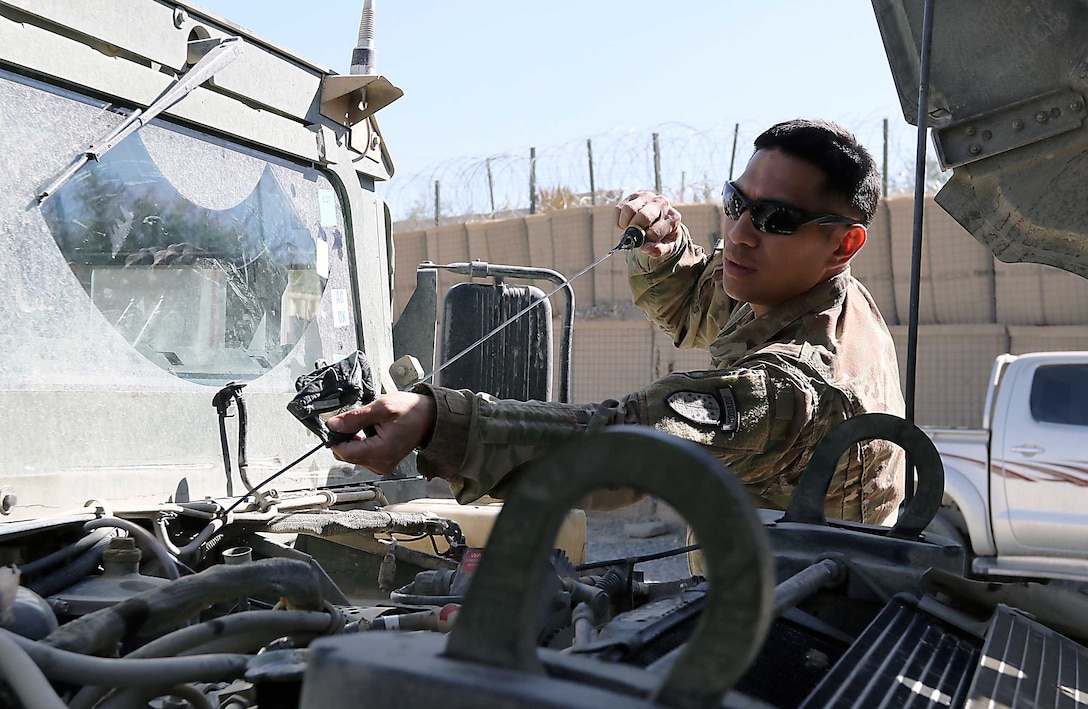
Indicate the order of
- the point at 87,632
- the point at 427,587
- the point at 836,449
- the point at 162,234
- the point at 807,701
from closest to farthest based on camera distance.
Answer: the point at 807,701 → the point at 87,632 → the point at 836,449 → the point at 427,587 → the point at 162,234

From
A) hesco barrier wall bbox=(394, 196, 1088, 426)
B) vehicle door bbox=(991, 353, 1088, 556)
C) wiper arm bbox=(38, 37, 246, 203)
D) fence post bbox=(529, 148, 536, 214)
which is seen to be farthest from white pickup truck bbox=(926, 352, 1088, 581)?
fence post bbox=(529, 148, 536, 214)

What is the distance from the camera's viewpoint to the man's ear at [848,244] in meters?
2.33

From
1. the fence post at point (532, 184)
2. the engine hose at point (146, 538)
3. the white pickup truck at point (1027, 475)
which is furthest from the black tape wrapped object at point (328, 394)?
the fence post at point (532, 184)

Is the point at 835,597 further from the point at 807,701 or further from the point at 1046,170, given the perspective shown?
the point at 1046,170

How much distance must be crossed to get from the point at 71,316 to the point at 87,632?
4.93 ft

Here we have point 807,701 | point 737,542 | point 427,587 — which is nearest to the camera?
point 737,542

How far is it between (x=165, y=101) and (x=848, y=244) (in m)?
1.86

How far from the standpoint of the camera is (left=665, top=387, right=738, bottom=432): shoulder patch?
5.74 feet

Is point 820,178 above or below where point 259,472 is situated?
above

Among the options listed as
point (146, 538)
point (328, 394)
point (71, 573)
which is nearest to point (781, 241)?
point (328, 394)

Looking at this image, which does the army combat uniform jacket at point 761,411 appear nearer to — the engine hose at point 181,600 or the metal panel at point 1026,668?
the engine hose at point 181,600

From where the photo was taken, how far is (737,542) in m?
0.64

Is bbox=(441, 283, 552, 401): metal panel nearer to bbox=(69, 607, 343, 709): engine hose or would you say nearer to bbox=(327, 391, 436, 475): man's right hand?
bbox=(327, 391, 436, 475): man's right hand

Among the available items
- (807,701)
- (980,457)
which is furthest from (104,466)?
(980,457)
